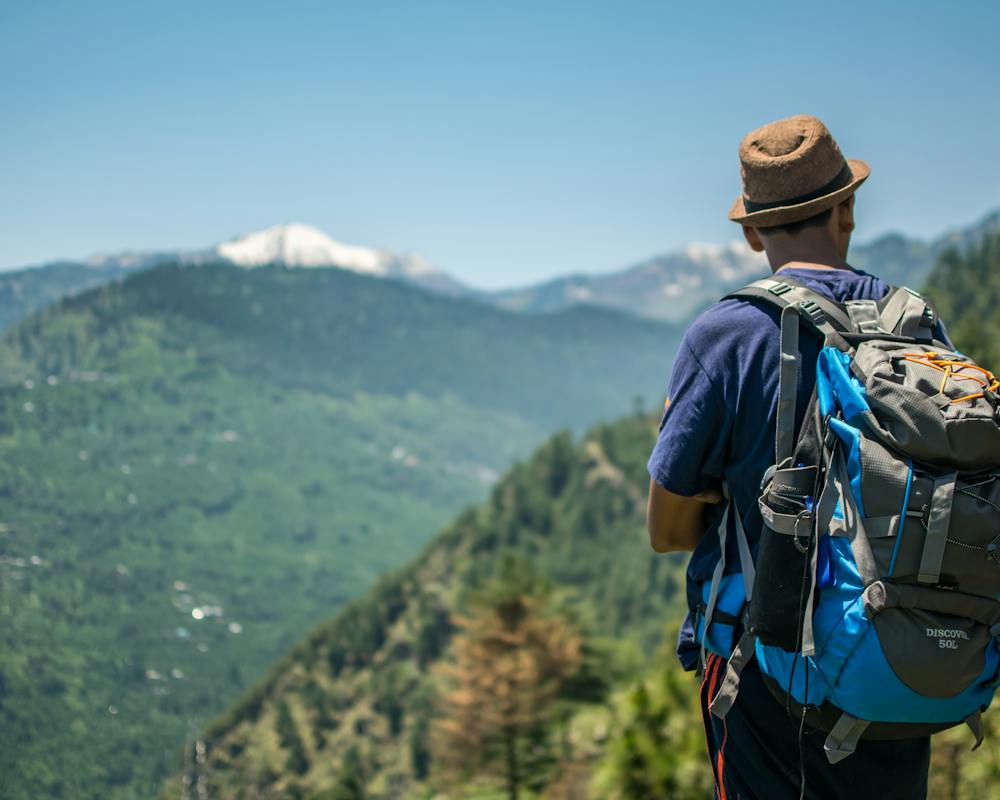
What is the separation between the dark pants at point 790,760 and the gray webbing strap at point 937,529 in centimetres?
60

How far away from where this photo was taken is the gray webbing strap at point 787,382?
2.53 metres

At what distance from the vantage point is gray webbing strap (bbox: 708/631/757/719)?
2645mm

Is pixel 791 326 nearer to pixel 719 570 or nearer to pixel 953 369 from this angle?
pixel 953 369

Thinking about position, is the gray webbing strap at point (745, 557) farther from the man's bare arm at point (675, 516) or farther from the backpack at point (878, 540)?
the man's bare arm at point (675, 516)

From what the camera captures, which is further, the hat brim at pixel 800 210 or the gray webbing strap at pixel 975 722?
the hat brim at pixel 800 210

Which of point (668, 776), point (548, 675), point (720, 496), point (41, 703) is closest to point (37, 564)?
point (41, 703)

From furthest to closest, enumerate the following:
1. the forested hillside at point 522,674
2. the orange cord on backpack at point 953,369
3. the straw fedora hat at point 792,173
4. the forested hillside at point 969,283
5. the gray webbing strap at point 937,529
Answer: the forested hillside at point 969,283, the forested hillside at point 522,674, the straw fedora hat at point 792,173, the orange cord on backpack at point 953,369, the gray webbing strap at point 937,529

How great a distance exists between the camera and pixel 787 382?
2.53 meters

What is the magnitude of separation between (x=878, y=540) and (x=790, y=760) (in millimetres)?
776

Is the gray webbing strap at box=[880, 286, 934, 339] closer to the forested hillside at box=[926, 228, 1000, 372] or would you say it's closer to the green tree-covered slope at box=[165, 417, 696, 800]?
the green tree-covered slope at box=[165, 417, 696, 800]

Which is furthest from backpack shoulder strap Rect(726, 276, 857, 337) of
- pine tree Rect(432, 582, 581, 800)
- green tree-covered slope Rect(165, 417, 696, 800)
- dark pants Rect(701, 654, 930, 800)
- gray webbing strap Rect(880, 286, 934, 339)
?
green tree-covered slope Rect(165, 417, 696, 800)

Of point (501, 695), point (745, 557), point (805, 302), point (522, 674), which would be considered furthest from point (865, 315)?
point (501, 695)

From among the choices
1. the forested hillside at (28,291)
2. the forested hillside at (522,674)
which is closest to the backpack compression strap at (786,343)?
the forested hillside at (522,674)

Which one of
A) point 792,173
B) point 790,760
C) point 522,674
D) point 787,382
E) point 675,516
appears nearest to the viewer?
point 787,382
